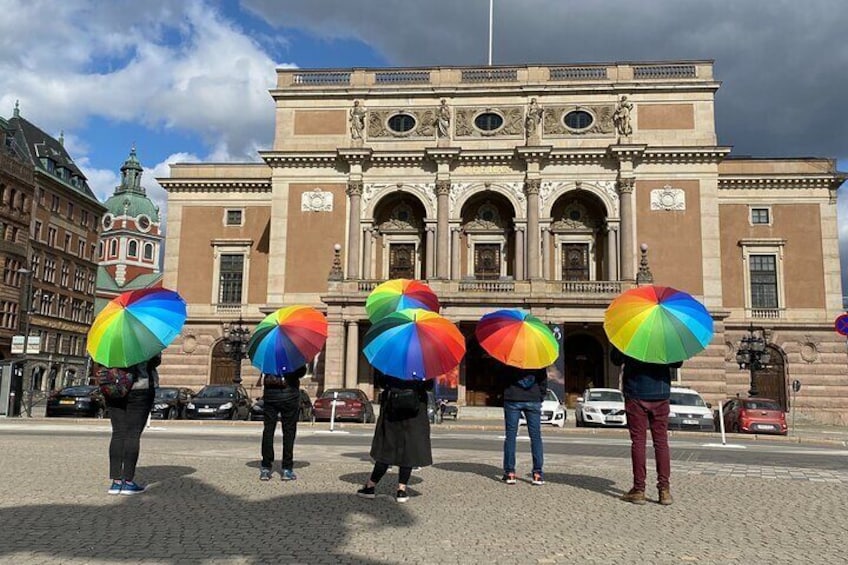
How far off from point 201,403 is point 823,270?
35.2 meters

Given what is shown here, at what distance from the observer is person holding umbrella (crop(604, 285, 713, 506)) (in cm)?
816

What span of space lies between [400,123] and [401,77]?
2881mm

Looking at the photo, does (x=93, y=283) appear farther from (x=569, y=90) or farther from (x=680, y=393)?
(x=680, y=393)

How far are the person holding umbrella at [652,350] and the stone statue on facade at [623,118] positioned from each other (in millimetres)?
34265

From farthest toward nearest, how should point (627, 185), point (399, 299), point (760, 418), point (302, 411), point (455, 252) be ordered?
point (455, 252)
point (627, 185)
point (302, 411)
point (760, 418)
point (399, 299)

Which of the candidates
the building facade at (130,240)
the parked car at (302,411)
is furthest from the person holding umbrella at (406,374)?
the building facade at (130,240)

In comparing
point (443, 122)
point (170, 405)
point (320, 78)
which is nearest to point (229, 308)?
point (320, 78)

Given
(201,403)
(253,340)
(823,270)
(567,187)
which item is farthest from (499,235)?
(253,340)

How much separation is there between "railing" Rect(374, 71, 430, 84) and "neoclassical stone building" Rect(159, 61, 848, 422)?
0.08 meters

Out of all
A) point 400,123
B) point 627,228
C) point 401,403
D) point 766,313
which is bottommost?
point 401,403

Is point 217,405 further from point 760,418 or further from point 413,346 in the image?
point 413,346

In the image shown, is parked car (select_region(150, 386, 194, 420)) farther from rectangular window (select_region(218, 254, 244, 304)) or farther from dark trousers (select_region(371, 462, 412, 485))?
dark trousers (select_region(371, 462, 412, 485))

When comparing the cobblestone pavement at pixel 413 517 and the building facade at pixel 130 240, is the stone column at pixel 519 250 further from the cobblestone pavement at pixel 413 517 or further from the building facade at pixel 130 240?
the building facade at pixel 130 240

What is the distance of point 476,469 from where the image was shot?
37.2 ft
